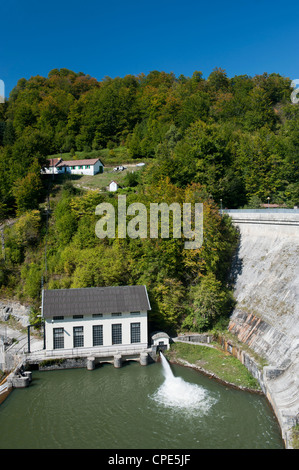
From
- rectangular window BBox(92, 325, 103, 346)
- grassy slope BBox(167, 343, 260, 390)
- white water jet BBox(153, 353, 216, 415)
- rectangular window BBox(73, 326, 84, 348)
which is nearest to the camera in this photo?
white water jet BBox(153, 353, 216, 415)

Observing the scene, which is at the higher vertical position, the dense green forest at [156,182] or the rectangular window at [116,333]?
the dense green forest at [156,182]

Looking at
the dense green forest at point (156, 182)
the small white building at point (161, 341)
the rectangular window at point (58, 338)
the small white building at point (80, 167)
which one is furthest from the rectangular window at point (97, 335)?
the small white building at point (80, 167)

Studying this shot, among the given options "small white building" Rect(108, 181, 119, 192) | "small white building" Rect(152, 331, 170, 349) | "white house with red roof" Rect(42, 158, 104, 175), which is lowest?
"small white building" Rect(152, 331, 170, 349)

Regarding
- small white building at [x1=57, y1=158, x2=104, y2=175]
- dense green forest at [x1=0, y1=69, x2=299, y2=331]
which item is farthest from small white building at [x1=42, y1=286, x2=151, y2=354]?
small white building at [x1=57, y1=158, x2=104, y2=175]

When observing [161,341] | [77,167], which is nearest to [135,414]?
[161,341]

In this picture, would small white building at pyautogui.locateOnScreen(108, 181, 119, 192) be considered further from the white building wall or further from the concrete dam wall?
the white building wall

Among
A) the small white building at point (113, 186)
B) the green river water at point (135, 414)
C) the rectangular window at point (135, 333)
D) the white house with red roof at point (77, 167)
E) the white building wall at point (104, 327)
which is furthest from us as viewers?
the white house with red roof at point (77, 167)

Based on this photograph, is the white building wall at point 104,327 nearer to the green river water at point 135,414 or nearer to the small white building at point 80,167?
the green river water at point 135,414

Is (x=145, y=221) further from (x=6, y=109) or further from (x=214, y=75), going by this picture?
(x=6, y=109)
